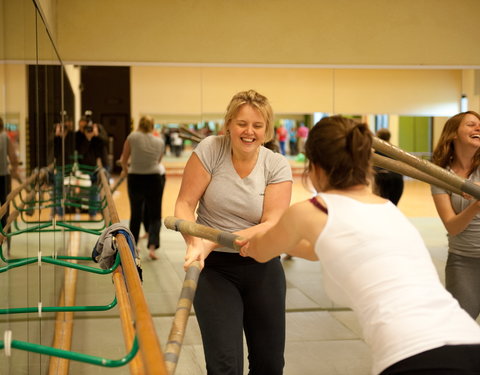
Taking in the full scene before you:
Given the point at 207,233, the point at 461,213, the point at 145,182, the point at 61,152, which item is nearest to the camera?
the point at 207,233

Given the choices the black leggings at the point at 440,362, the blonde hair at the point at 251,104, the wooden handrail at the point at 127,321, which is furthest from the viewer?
the blonde hair at the point at 251,104

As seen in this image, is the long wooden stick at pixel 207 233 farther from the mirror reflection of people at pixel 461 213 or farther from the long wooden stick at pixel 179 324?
the mirror reflection of people at pixel 461 213

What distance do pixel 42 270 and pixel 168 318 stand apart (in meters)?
2.05

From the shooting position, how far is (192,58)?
5473 millimetres

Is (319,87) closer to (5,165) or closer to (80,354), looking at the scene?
(5,165)

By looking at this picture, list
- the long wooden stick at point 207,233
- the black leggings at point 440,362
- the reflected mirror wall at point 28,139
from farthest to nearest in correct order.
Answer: the reflected mirror wall at point 28,139
the long wooden stick at point 207,233
the black leggings at point 440,362

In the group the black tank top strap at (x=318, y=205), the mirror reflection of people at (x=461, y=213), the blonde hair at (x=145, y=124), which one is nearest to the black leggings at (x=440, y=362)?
the black tank top strap at (x=318, y=205)

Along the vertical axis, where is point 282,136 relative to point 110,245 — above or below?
above

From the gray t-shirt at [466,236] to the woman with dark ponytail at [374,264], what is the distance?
1551 millimetres

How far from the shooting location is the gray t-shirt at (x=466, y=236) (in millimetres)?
3281

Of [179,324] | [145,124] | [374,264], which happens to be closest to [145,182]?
[145,124]

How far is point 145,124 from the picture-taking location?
648 cm

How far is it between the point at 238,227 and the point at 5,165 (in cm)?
95

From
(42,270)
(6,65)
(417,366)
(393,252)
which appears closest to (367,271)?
(393,252)
